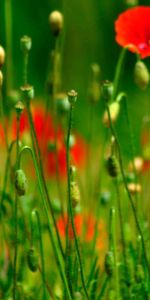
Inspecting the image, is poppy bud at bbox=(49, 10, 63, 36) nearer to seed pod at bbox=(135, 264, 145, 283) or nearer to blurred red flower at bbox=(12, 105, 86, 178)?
seed pod at bbox=(135, 264, 145, 283)

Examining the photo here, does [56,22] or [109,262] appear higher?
[56,22]

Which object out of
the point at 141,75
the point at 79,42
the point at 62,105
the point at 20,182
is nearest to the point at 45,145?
the point at 62,105

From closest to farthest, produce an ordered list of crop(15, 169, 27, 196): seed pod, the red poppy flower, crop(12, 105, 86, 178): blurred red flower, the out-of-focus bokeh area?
crop(15, 169, 27, 196): seed pod, the red poppy flower, crop(12, 105, 86, 178): blurred red flower, the out-of-focus bokeh area

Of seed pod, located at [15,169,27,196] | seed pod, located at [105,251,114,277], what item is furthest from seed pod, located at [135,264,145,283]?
seed pod, located at [15,169,27,196]

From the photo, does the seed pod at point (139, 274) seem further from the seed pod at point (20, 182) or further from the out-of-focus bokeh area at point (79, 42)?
the out-of-focus bokeh area at point (79, 42)

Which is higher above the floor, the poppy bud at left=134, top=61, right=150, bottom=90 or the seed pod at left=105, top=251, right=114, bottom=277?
the poppy bud at left=134, top=61, right=150, bottom=90

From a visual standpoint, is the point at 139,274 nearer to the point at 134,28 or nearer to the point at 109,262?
the point at 109,262
